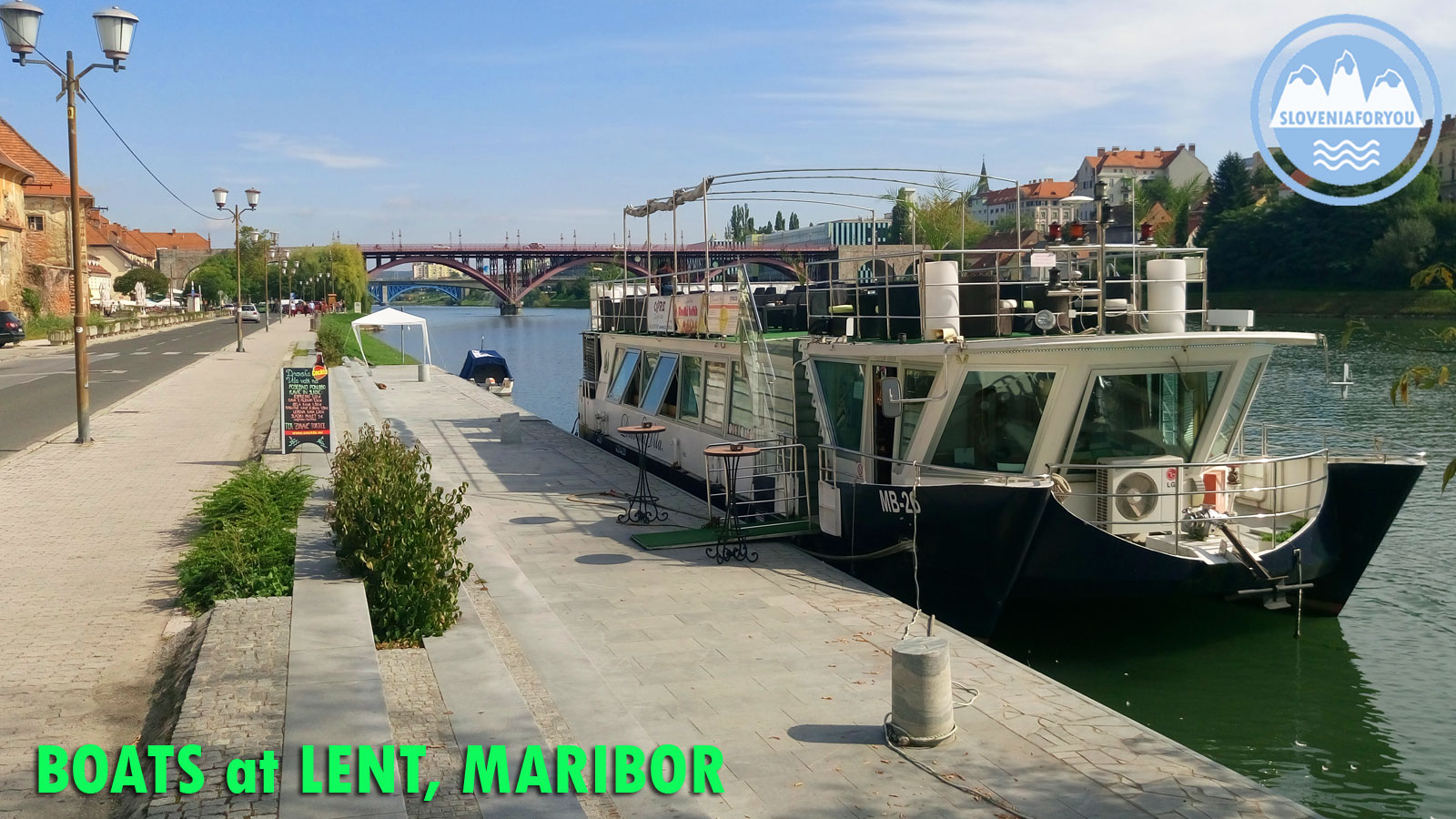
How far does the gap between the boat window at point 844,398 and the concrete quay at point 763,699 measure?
134 centimetres

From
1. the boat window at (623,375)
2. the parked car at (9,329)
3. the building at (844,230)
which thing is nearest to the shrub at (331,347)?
the parked car at (9,329)

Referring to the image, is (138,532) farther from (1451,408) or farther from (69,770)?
(1451,408)

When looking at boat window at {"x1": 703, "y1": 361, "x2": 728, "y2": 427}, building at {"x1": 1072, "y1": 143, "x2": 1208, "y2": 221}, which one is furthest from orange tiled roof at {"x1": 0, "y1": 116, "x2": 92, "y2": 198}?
building at {"x1": 1072, "y1": 143, "x2": 1208, "y2": 221}

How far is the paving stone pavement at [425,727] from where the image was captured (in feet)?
17.5

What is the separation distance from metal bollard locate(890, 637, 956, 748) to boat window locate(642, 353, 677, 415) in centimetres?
1049

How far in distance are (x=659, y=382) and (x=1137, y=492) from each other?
28.9 ft

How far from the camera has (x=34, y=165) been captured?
76.2 metres

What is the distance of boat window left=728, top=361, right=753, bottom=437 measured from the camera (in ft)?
46.1

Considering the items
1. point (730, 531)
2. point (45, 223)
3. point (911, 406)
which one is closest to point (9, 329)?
point (45, 223)

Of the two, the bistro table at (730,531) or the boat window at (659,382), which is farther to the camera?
the boat window at (659,382)

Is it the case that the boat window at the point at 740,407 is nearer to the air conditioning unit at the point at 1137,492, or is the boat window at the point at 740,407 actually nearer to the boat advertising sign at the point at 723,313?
the boat advertising sign at the point at 723,313

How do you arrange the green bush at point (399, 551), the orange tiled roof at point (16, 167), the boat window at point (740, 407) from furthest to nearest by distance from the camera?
1. the orange tiled roof at point (16, 167)
2. the boat window at point (740, 407)
3. the green bush at point (399, 551)

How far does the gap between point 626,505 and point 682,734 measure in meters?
7.61

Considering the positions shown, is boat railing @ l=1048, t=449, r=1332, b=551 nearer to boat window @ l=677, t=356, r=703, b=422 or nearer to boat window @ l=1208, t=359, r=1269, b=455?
→ boat window @ l=1208, t=359, r=1269, b=455
